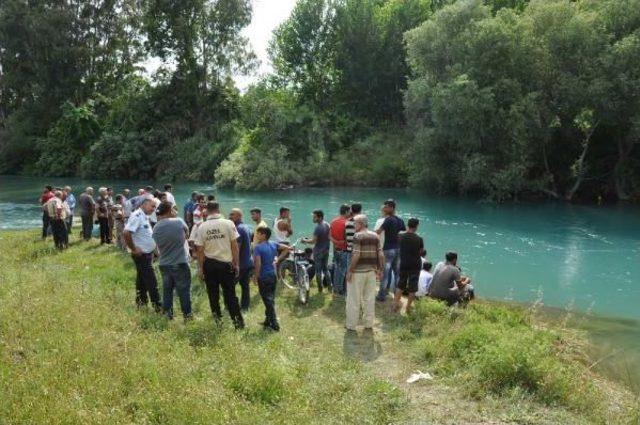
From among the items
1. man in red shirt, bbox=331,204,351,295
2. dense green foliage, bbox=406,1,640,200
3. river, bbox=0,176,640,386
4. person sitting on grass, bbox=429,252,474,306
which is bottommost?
river, bbox=0,176,640,386

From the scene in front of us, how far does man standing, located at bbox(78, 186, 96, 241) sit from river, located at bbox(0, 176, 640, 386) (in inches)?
342

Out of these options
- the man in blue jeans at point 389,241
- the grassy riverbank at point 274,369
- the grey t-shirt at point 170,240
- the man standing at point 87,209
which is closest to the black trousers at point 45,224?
the man standing at point 87,209

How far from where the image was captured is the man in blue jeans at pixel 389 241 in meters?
10.4

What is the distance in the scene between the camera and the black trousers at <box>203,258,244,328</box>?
25.8 ft

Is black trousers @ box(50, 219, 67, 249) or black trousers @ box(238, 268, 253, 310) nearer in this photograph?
black trousers @ box(238, 268, 253, 310)

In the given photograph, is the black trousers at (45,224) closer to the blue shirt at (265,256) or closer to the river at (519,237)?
the river at (519,237)

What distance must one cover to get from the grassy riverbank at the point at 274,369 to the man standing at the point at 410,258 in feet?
1.43

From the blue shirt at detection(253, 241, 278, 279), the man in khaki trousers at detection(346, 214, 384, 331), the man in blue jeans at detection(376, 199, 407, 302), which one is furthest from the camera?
the man in blue jeans at detection(376, 199, 407, 302)

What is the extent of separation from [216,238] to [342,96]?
48106 millimetres

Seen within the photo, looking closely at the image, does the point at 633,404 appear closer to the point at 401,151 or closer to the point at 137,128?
the point at 401,151

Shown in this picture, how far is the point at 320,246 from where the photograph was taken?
11234 mm

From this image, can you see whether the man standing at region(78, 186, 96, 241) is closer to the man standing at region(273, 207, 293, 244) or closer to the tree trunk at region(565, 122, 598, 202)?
the man standing at region(273, 207, 293, 244)

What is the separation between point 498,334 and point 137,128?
50359 mm

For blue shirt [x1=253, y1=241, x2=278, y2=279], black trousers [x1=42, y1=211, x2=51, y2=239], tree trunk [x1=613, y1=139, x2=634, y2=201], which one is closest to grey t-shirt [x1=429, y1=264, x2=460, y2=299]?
blue shirt [x1=253, y1=241, x2=278, y2=279]
